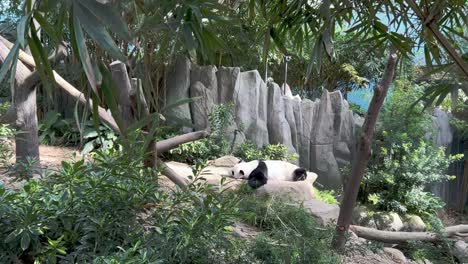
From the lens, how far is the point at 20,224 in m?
1.46

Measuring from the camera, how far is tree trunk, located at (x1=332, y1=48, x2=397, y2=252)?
100 inches

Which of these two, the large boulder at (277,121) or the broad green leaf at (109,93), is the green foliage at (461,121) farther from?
the broad green leaf at (109,93)

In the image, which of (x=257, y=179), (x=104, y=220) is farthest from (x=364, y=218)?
(x=104, y=220)

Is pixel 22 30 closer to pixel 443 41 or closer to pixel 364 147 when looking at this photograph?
pixel 443 41

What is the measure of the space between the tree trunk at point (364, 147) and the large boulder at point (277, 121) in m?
5.76

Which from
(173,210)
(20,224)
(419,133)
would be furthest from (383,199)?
(20,224)

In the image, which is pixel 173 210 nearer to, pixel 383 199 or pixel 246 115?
pixel 383 199

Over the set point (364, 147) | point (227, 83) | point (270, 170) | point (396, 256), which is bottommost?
point (396, 256)

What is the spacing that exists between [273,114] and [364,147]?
6.09 meters

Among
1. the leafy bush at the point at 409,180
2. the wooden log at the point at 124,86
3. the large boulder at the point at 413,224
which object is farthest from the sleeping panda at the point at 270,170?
the wooden log at the point at 124,86

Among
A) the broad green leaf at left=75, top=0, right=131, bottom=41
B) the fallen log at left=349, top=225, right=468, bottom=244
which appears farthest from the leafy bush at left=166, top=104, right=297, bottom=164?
the broad green leaf at left=75, top=0, right=131, bottom=41

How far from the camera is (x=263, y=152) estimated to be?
7.91 m

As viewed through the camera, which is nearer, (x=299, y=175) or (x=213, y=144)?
(x=299, y=175)

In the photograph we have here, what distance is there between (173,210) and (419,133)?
261 inches
